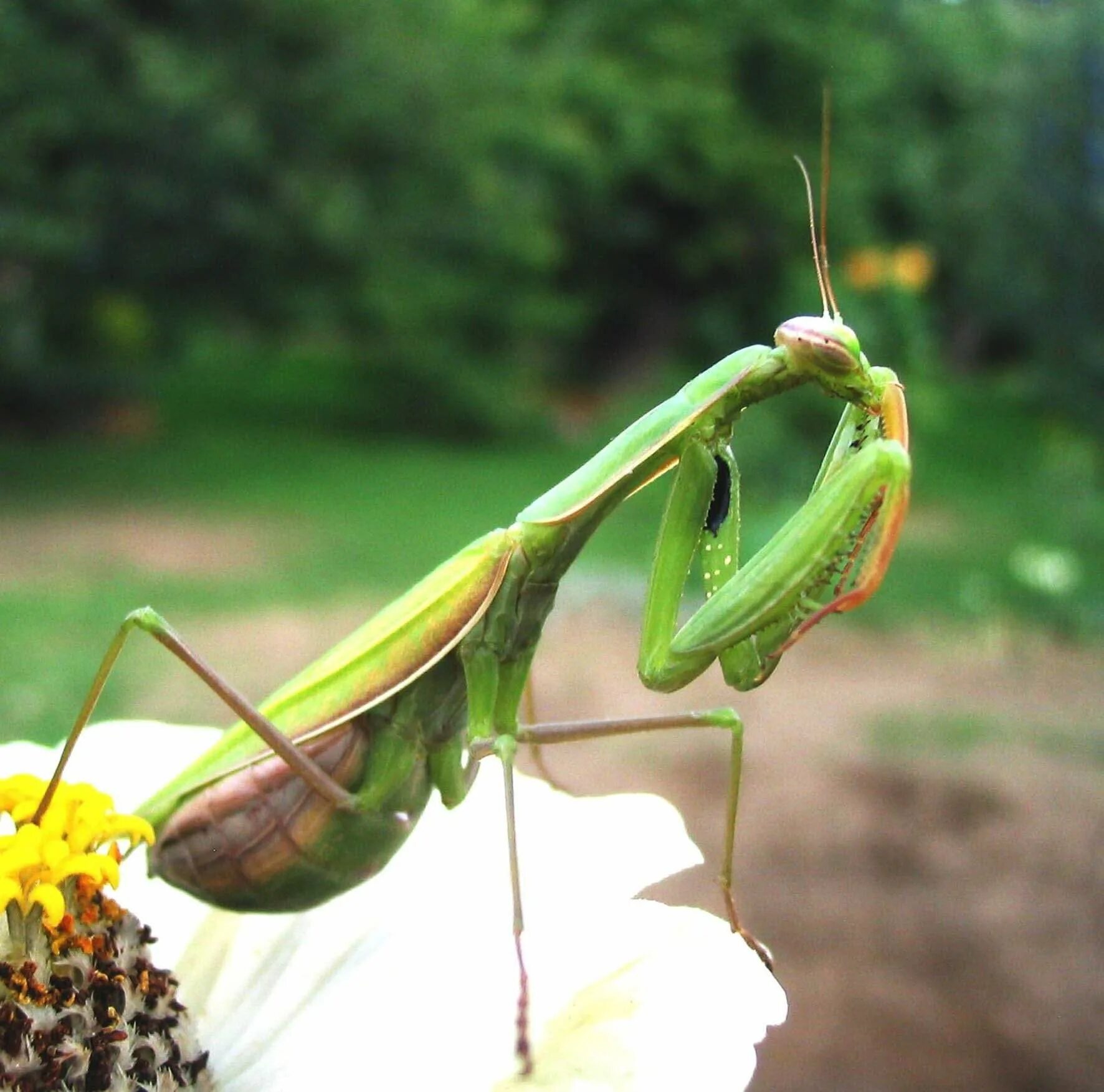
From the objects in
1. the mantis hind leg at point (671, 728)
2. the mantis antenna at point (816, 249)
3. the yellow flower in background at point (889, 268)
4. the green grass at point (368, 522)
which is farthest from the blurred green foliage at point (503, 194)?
the mantis hind leg at point (671, 728)

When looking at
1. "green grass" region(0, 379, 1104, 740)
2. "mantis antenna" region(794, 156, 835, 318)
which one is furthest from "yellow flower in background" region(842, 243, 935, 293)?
"mantis antenna" region(794, 156, 835, 318)

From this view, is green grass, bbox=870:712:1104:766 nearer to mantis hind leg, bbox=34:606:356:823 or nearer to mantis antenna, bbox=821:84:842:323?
mantis antenna, bbox=821:84:842:323

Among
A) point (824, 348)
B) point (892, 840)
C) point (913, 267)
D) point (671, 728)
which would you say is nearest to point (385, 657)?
point (671, 728)

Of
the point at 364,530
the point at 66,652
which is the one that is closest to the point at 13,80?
the point at 364,530

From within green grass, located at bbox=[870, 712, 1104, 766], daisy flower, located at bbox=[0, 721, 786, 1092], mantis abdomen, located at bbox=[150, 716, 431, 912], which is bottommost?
daisy flower, located at bbox=[0, 721, 786, 1092]

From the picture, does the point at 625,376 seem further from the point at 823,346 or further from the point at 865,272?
the point at 823,346

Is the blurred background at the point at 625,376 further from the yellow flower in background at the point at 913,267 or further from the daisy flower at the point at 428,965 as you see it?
the daisy flower at the point at 428,965

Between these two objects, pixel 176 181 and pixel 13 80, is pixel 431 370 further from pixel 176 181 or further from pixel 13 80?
pixel 13 80
